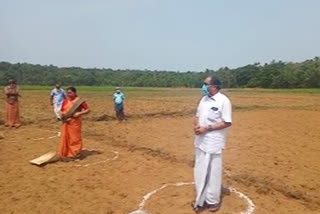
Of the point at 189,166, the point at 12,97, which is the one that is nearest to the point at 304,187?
the point at 189,166

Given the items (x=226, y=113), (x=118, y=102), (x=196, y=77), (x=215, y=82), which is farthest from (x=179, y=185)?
(x=196, y=77)

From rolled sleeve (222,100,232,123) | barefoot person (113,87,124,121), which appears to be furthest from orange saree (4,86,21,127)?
rolled sleeve (222,100,232,123)

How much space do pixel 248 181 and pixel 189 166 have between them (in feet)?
5.04

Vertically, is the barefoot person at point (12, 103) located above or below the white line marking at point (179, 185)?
above

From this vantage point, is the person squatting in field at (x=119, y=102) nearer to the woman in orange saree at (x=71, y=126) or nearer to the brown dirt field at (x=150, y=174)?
the brown dirt field at (x=150, y=174)

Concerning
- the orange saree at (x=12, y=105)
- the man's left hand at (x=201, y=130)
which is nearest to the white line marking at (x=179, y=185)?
the man's left hand at (x=201, y=130)

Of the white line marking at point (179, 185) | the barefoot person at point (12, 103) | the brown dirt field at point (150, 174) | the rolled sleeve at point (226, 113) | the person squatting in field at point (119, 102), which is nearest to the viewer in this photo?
the rolled sleeve at point (226, 113)

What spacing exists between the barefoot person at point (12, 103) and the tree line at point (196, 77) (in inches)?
2125

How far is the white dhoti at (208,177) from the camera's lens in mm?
6008

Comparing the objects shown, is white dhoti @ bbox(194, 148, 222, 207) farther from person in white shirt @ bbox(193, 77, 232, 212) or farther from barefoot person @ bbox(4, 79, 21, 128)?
barefoot person @ bbox(4, 79, 21, 128)

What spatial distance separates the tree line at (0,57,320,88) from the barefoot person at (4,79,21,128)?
53981 mm

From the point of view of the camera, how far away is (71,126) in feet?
31.1

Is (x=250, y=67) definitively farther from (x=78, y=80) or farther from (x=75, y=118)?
(x=75, y=118)

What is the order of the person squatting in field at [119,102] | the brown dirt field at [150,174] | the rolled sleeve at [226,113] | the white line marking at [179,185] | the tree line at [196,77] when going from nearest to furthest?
the rolled sleeve at [226,113], the white line marking at [179,185], the brown dirt field at [150,174], the person squatting in field at [119,102], the tree line at [196,77]
